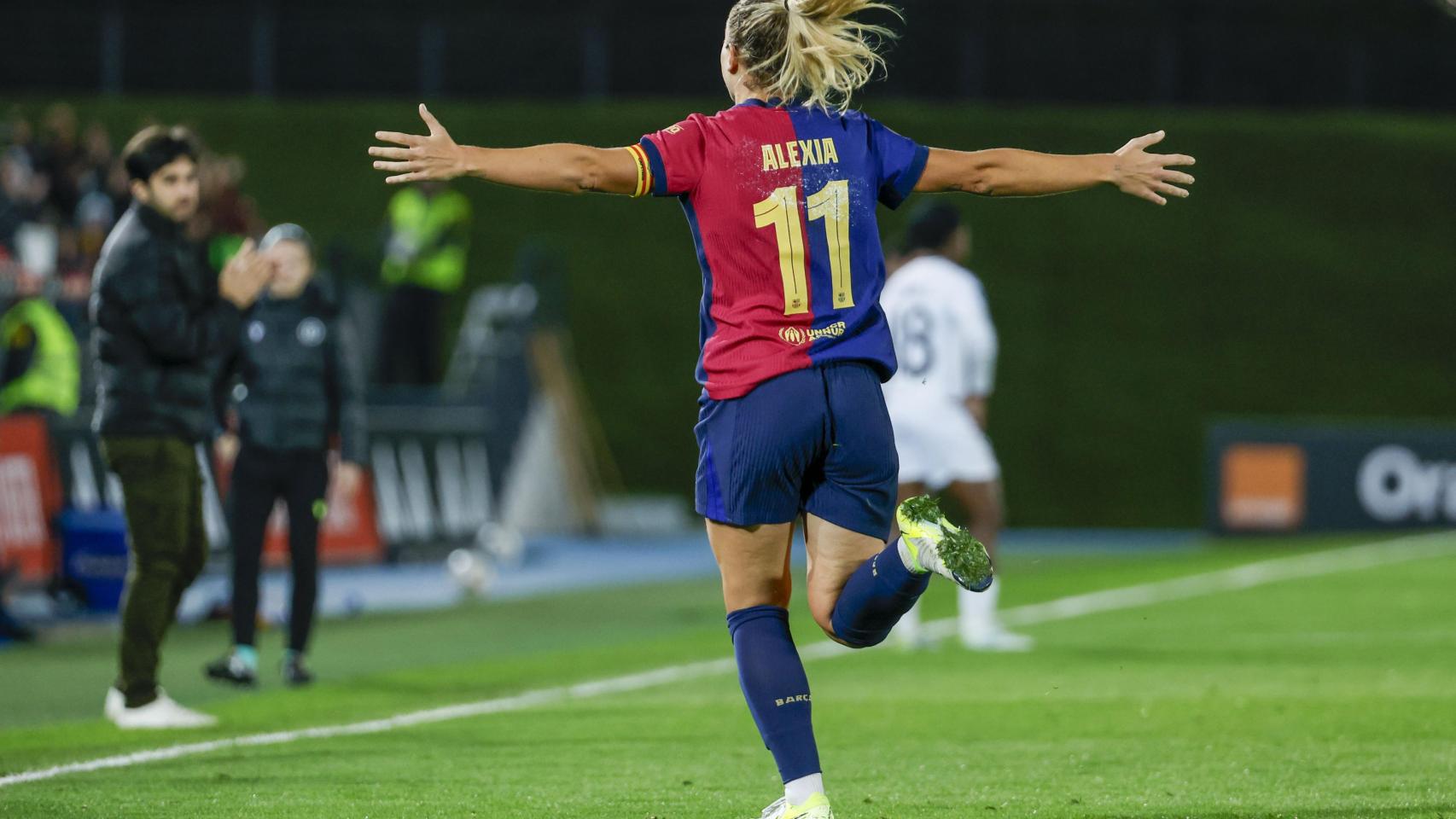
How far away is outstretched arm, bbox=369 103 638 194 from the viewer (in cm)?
511

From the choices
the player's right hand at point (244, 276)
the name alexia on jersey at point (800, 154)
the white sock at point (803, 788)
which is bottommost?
the white sock at point (803, 788)

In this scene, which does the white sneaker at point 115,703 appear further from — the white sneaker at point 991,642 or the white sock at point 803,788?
the white sneaker at point 991,642

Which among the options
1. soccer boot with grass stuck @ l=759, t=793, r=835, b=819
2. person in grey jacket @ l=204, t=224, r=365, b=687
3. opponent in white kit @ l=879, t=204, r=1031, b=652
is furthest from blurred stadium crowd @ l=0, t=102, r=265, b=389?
soccer boot with grass stuck @ l=759, t=793, r=835, b=819

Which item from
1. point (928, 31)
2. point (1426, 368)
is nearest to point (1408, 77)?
point (1426, 368)

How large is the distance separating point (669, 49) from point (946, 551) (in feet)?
86.1

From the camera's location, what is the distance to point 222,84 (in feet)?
102

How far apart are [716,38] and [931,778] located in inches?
975

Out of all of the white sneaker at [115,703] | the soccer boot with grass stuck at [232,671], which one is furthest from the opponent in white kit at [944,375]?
the white sneaker at [115,703]

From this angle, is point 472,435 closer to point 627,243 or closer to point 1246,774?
point 627,243

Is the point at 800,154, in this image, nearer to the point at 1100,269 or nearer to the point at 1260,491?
the point at 1260,491

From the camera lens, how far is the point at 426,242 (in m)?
21.3

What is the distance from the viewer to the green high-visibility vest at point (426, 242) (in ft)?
69.0

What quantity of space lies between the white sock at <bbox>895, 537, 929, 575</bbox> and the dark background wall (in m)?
25.6

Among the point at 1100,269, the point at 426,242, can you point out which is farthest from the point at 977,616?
the point at 1100,269
